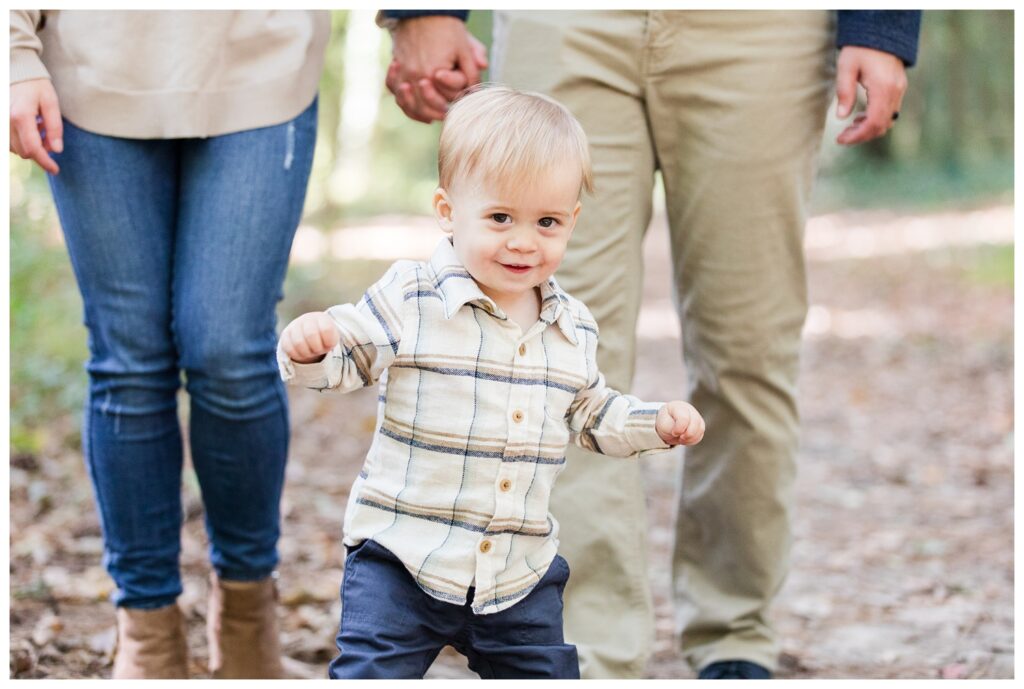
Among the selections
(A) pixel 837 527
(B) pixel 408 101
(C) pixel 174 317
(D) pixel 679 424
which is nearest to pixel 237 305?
(C) pixel 174 317

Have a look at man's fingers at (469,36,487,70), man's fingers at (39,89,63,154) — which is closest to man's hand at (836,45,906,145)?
man's fingers at (469,36,487,70)

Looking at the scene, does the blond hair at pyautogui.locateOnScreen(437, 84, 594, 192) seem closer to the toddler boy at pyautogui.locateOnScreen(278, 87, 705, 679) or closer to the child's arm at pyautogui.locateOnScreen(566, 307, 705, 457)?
the toddler boy at pyautogui.locateOnScreen(278, 87, 705, 679)

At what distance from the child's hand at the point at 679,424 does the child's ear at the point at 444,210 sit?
46 cm

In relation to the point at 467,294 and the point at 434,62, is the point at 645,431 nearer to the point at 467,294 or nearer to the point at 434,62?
the point at 467,294

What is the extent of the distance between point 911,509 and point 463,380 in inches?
127

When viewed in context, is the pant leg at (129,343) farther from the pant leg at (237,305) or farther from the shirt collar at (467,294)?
the shirt collar at (467,294)

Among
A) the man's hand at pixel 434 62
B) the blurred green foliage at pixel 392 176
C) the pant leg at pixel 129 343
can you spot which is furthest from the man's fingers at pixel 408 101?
the blurred green foliage at pixel 392 176

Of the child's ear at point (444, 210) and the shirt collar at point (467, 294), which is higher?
the child's ear at point (444, 210)

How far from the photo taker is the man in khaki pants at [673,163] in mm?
2541

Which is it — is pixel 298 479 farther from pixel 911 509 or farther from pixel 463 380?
pixel 463 380

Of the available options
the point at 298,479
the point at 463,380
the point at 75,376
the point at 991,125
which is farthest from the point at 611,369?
the point at 991,125

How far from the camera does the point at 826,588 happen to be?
12.3ft

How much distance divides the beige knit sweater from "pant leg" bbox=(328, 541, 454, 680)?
1.00 m

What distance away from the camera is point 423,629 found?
1.88 m
